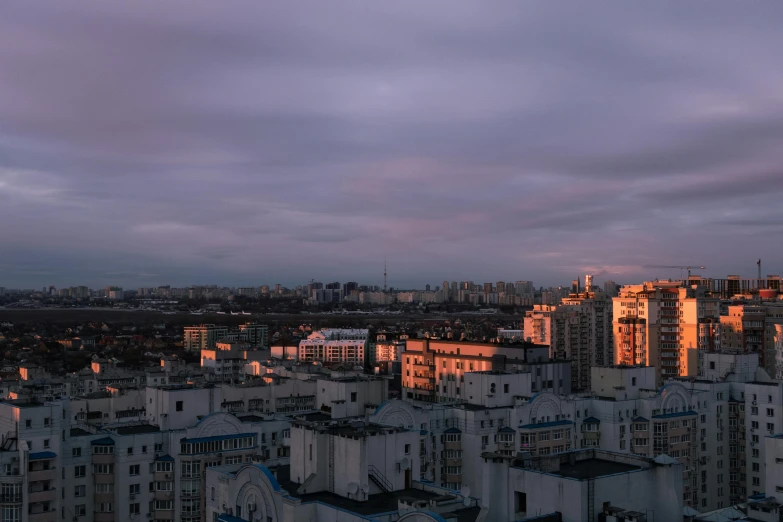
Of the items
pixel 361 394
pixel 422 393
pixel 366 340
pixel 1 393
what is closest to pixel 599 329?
pixel 422 393

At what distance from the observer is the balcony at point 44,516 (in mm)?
28312

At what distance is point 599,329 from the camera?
82.6 meters

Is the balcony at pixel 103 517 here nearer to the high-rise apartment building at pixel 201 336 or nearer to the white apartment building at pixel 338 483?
the white apartment building at pixel 338 483

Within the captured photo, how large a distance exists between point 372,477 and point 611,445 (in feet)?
66.1

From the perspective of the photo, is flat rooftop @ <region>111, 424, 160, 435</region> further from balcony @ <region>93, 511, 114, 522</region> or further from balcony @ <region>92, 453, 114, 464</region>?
balcony @ <region>93, 511, 114, 522</region>

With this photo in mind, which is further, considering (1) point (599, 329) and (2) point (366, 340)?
(2) point (366, 340)

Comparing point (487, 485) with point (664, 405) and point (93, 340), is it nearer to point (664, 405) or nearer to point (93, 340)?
point (664, 405)

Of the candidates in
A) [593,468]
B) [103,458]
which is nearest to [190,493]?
[103,458]

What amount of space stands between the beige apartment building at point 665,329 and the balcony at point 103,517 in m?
49.4

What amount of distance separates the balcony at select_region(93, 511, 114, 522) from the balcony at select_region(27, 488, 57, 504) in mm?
2172

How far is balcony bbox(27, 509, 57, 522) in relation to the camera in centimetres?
2831

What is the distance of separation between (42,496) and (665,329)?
53.9 meters

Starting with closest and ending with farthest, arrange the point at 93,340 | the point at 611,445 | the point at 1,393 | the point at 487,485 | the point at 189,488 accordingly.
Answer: the point at 487,485 → the point at 189,488 → the point at 611,445 → the point at 1,393 → the point at 93,340

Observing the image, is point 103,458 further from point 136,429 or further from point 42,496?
point 42,496
